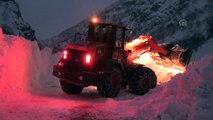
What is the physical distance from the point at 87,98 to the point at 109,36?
8.10 ft

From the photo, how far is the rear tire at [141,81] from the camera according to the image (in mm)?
15156

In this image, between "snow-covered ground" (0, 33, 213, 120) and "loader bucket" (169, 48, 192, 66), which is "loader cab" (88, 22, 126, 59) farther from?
"loader bucket" (169, 48, 192, 66)

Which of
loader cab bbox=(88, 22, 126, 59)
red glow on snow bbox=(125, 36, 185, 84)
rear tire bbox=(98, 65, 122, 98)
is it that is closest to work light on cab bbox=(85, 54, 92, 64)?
rear tire bbox=(98, 65, 122, 98)

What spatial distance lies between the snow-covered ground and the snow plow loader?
18.4 inches

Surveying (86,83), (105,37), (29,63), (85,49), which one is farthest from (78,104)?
(29,63)

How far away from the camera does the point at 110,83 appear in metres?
14.1

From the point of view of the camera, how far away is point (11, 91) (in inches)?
533

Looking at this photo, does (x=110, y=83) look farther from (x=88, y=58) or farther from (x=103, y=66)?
(x=88, y=58)

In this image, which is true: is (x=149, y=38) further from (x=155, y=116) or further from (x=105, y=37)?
(x=155, y=116)

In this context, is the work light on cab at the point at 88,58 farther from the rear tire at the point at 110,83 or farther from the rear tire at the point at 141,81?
the rear tire at the point at 141,81

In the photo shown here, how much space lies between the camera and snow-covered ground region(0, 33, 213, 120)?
31.1 ft

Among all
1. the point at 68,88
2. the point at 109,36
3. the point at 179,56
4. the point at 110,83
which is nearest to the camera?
the point at 110,83

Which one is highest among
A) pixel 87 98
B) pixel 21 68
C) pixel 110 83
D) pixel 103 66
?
pixel 103 66

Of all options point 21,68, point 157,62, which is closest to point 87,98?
point 21,68
